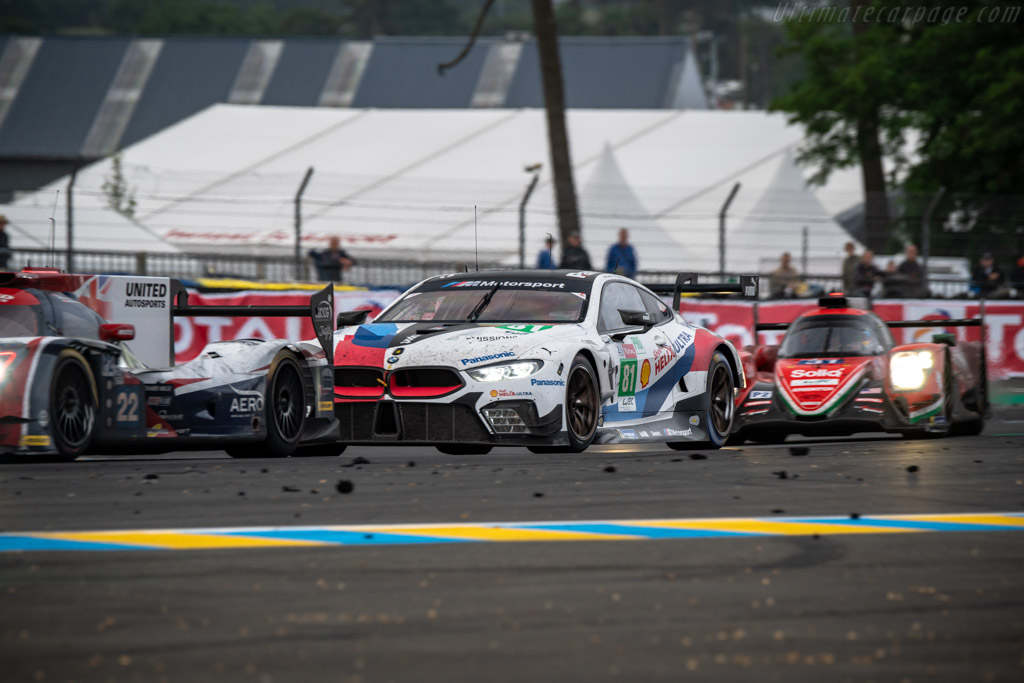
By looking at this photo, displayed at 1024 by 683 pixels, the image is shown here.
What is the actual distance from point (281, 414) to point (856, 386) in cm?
469

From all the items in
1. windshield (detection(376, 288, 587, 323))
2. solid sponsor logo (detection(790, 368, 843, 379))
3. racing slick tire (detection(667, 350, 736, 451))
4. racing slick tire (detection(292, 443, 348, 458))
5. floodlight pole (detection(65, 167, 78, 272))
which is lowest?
racing slick tire (detection(292, 443, 348, 458))

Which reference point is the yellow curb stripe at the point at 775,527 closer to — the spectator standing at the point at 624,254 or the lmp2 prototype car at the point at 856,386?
the lmp2 prototype car at the point at 856,386

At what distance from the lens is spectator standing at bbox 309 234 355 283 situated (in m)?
18.7

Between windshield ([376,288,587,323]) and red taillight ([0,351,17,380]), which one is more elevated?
windshield ([376,288,587,323])

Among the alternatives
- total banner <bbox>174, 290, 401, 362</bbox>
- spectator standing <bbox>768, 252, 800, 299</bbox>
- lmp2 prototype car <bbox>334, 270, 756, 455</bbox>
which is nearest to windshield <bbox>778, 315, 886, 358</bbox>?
lmp2 prototype car <bbox>334, 270, 756, 455</bbox>

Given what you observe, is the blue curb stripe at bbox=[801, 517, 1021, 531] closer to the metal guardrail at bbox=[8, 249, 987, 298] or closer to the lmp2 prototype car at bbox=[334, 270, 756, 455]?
the lmp2 prototype car at bbox=[334, 270, 756, 455]

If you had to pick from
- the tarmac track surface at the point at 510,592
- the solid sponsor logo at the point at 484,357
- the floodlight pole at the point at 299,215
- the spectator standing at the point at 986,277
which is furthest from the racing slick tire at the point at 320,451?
the spectator standing at the point at 986,277

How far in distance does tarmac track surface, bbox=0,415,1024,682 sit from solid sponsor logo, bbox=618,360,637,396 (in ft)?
9.13

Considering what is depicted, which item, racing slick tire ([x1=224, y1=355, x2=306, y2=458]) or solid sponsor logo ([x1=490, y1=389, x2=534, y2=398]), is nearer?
solid sponsor logo ([x1=490, y1=389, x2=534, y2=398])

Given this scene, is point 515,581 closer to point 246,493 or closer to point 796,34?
point 246,493

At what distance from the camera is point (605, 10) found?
112188 millimetres

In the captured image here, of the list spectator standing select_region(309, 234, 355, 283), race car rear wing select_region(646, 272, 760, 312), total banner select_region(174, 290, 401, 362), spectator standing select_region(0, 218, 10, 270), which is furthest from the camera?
spectator standing select_region(309, 234, 355, 283)

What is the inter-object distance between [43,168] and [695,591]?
4966 centimetres

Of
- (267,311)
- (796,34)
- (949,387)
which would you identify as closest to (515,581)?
(267,311)
